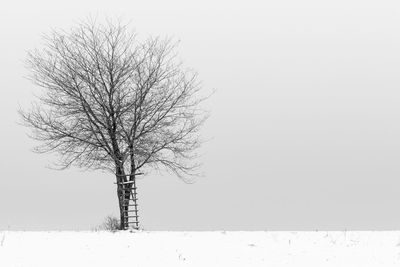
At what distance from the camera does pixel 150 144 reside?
102 ft

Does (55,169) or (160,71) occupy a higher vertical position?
(160,71)

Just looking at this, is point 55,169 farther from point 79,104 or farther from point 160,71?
point 160,71
